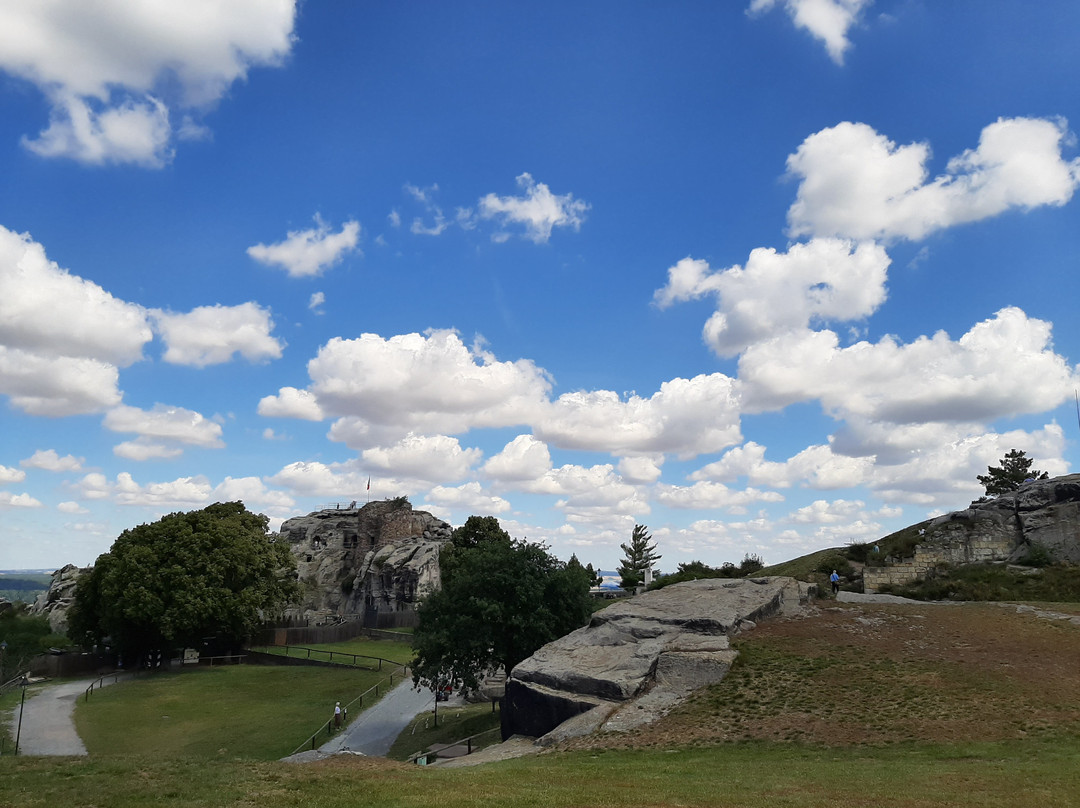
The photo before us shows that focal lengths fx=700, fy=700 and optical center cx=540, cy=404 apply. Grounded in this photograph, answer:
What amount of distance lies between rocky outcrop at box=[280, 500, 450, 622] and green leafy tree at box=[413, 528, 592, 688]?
45806 mm

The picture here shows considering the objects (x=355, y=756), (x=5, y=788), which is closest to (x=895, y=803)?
(x=355, y=756)

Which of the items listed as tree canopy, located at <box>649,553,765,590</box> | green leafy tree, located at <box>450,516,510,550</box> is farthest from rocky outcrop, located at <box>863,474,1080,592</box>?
green leafy tree, located at <box>450,516,510,550</box>

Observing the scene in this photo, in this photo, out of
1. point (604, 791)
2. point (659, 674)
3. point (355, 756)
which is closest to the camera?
point (604, 791)

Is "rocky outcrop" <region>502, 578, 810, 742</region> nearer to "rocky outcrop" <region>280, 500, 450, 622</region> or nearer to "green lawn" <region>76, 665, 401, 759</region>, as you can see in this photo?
"green lawn" <region>76, 665, 401, 759</region>

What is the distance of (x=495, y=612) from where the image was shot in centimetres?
3506

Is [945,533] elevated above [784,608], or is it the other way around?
[945,533]

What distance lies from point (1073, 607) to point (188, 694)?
51.8 m

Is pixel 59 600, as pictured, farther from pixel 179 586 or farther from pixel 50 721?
pixel 50 721

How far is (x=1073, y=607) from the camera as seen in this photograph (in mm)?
34156

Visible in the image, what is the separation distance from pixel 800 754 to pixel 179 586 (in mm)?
49043

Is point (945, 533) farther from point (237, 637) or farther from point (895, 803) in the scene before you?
point (237, 637)

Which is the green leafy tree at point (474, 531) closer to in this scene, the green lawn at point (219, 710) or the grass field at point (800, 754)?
the green lawn at point (219, 710)

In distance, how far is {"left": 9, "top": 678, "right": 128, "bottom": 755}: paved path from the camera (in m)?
32.8

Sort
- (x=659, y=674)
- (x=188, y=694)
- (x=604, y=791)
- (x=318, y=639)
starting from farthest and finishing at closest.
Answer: (x=318, y=639) < (x=188, y=694) < (x=659, y=674) < (x=604, y=791)
